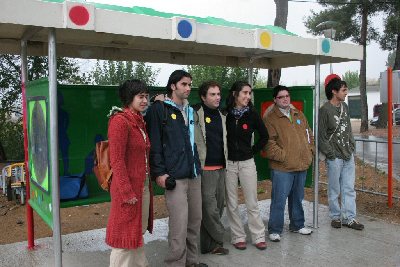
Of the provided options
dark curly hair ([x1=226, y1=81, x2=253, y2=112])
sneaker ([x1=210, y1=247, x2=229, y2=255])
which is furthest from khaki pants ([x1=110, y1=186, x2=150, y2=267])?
dark curly hair ([x1=226, y1=81, x2=253, y2=112])

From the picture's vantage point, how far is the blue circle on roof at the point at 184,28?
3547 mm

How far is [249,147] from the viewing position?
4.36 metres

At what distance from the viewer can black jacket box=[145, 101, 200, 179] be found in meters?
3.52

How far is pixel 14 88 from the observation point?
416 inches

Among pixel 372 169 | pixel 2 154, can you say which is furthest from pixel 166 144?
pixel 2 154

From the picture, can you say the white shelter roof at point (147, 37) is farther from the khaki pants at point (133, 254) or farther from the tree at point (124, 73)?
the tree at point (124, 73)

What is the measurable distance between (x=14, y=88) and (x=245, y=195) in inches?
320

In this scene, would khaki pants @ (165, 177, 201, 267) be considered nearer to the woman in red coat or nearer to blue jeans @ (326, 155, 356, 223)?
the woman in red coat

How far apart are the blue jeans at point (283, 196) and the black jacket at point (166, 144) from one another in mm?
1435

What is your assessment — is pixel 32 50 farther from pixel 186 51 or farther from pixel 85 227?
pixel 85 227

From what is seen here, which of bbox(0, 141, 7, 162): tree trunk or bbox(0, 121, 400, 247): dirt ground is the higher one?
bbox(0, 141, 7, 162): tree trunk

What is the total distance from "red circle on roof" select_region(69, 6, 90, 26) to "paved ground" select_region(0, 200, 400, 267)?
7.62ft

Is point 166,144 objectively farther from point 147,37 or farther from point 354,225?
point 354,225

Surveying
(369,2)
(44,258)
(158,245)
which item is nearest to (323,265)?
(158,245)
